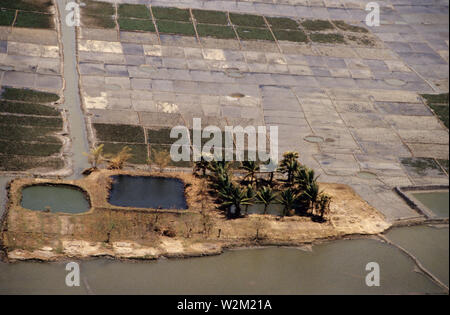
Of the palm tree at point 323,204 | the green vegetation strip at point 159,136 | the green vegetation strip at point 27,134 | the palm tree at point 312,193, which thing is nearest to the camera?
the palm tree at point 323,204

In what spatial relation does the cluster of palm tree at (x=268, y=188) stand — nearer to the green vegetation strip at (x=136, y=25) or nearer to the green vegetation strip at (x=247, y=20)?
the green vegetation strip at (x=136, y=25)

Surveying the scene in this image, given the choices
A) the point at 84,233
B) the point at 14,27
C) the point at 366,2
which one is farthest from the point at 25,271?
the point at 366,2

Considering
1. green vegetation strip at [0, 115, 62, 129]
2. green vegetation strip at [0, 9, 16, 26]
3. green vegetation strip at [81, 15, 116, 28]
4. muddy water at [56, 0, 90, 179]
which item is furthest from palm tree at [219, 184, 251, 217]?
green vegetation strip at [0, 9, 16, 26]

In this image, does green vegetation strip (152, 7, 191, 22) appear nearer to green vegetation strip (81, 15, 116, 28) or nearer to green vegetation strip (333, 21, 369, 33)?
green vegetation strip (81, 15, 116, 28)

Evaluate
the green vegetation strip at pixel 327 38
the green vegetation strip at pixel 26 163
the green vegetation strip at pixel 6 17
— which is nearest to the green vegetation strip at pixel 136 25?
the green vegetation strip at pixel 6 17

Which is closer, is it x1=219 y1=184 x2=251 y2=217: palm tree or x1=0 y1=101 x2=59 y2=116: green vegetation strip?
x1=219 y1=184 x2=251 y2=217: palm tree

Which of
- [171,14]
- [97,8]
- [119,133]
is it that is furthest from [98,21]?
[119,133]

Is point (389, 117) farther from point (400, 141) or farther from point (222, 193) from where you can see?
point (222, 193)
